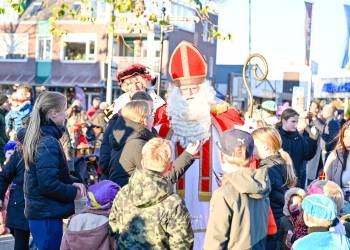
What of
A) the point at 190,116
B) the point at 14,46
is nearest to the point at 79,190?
the point at 190,116

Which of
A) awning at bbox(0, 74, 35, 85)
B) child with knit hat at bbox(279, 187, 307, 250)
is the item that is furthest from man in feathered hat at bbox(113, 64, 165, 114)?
awning at bbox(0, 74, 35, 85)

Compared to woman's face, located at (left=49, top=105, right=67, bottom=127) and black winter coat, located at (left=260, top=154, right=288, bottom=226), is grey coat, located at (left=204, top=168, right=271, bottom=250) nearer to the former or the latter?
black winter coat, located at (left=260, top=154, right=288, bottom=226)

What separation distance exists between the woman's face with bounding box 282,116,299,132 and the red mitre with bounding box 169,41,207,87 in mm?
3134

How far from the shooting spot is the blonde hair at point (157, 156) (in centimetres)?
436

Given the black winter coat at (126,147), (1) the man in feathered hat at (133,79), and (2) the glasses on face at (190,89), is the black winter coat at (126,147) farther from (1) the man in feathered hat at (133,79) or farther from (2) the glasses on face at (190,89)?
(1) the man in feathered hat at (133,79)

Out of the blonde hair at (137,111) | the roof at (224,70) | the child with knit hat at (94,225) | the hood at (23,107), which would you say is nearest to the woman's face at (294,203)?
the blonde hair at (137,111)

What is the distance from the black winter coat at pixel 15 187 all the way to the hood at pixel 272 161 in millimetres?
2097

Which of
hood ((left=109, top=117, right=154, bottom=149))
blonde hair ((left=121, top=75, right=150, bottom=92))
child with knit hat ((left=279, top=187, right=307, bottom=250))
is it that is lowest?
child with knit hat ((left=279, top=187, right=307, bottom=250))

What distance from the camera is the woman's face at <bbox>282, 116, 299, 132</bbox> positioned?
8.52 m

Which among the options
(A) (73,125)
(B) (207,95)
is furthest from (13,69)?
(B) (207,95)

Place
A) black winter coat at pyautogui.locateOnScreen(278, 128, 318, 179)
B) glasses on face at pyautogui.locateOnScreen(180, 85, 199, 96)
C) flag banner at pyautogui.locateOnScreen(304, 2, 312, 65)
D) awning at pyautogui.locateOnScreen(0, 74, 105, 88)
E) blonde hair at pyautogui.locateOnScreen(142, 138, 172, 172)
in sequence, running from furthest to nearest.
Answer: awning at pyautogui.locateOnScreen(0, 74, 105, 88) → flag banner at pyautogui.locateOnScreen(304, 2, 312, 65) → black winter coat at pyautogui.locateOnScreen(278, 128, 318, 179) → glasses on face at pyautogui.locateOnScreen(180, 85, 199, 96) → blonde hair at pyautogui.locateOnScreen(142, 138, 172, 172)

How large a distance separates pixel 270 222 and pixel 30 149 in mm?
1849

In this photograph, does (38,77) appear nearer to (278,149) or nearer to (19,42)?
(19,42)

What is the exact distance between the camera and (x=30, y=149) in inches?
193
